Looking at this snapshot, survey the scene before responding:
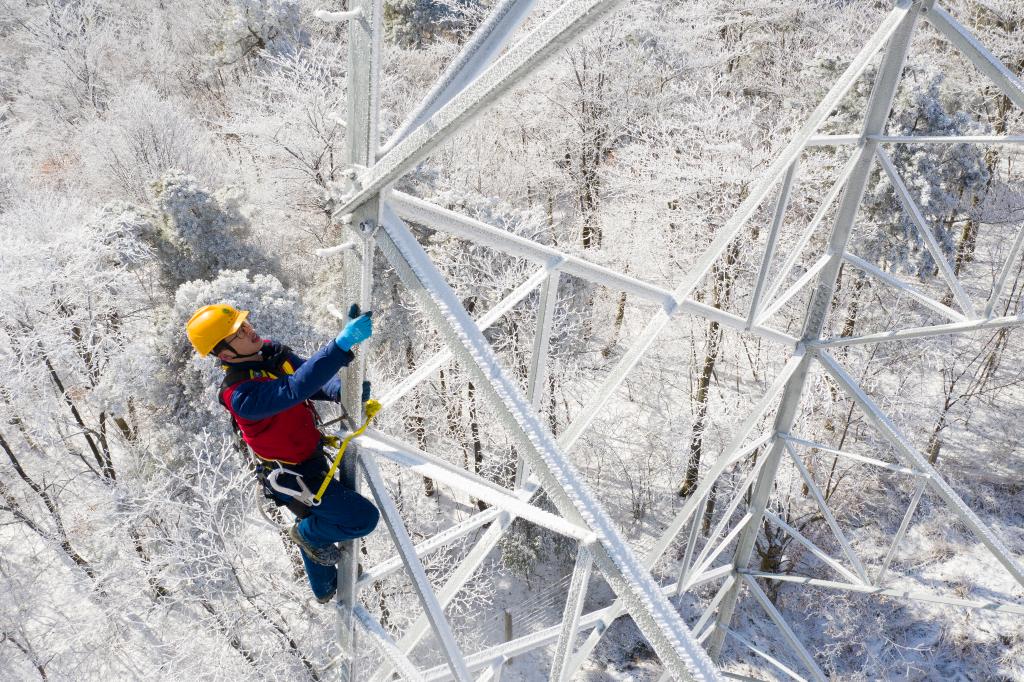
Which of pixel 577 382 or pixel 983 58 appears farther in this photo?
pixel 577 382

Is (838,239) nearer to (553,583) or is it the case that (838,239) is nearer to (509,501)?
(509,501)

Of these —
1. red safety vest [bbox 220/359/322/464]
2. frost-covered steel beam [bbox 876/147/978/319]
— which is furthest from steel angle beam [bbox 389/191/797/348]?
frost-covered steel beam [bbox 876/147/978/319]

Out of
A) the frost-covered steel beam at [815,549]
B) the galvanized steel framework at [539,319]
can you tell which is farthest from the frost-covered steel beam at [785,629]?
the galvanized steel framework at [539,319]

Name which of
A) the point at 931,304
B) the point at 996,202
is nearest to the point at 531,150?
the point at 996,202

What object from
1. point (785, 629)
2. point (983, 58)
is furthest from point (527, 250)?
point (785, 629)

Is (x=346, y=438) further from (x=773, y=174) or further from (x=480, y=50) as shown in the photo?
(x=773, y=174)

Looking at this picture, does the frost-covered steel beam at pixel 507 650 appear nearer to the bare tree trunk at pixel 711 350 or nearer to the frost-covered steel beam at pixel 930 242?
the frost-covered steel beam at pixel 930 242

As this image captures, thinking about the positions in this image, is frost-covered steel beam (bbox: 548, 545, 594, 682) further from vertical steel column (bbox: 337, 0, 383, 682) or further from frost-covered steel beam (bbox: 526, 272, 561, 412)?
vertical steel column (bbox: 337, 0, 383, 682)
